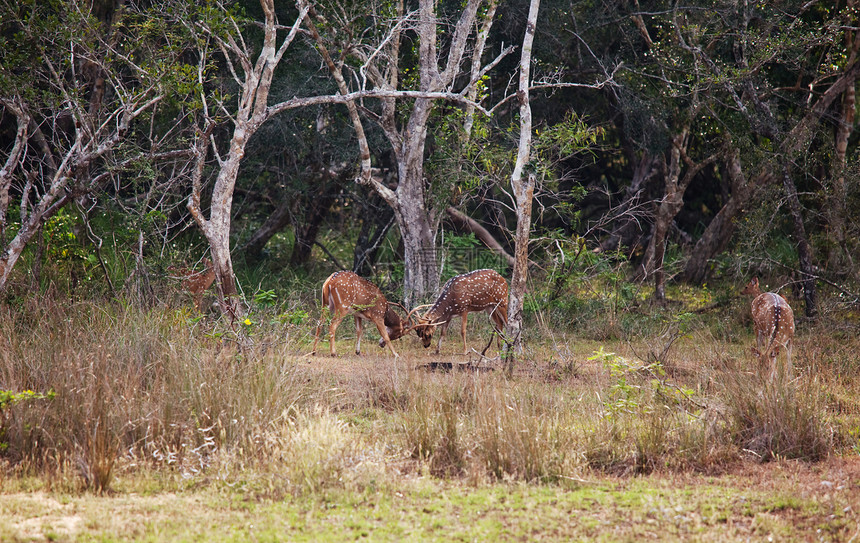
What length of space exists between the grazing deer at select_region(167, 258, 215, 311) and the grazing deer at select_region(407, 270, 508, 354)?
2.89 m

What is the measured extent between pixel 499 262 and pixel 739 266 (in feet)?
14.2

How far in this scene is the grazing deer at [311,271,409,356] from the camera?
10727mm

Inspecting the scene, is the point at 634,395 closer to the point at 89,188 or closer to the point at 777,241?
the point at 89,188

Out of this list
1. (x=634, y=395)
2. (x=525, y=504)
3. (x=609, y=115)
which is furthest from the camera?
(x=609, y=115)

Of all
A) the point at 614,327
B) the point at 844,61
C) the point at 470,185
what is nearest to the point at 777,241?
the point at 844,61

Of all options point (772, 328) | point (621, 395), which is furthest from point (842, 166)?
point (621, 395)

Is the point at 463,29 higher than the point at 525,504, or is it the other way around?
the point at 463,29

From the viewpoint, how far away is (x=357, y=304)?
10.8 metres

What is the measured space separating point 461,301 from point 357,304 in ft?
4.63

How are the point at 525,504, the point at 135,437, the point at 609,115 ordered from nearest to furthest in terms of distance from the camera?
the point at 525,504
the point at 135,437
the point at 609,115

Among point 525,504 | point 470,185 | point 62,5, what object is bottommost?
point 525,504

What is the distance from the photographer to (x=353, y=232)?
706 inches

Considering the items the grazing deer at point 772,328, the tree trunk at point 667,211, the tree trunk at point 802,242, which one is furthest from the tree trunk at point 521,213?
the tree trunk at point 667,211

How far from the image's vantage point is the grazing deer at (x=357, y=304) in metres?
10.7
